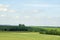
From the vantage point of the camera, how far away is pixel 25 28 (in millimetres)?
55875

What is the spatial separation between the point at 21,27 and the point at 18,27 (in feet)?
5.08

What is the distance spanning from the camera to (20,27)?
186 feet

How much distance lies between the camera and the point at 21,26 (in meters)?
57.2

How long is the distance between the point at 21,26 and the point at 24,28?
192 cm

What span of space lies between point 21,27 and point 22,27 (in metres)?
0.31

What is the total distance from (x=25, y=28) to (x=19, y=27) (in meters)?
2.16

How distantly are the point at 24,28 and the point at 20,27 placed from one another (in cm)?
165

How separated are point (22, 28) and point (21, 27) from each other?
1593mm

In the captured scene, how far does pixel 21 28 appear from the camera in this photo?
181 feet

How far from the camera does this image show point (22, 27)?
5656 centimetres

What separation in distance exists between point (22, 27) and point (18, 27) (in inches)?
70.2

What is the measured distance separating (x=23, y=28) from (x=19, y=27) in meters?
2.09

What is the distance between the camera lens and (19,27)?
56.9 metres
